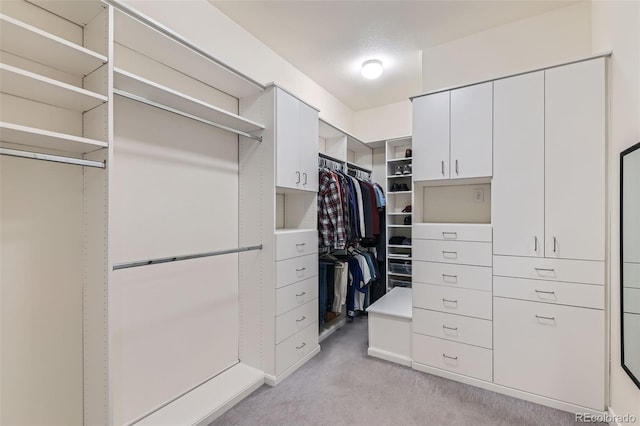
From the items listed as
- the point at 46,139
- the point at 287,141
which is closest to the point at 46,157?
the point at 46,139

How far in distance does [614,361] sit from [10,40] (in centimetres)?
358

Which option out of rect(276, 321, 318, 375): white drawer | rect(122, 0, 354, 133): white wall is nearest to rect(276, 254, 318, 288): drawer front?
rect(276, 321, 318, 375): white drawer

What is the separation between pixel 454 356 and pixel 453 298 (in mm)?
464

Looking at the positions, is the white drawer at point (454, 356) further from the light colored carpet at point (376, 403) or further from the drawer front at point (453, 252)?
the drawer front at point (453, 252)

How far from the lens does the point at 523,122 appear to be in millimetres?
2111

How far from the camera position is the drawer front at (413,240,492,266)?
2230mm

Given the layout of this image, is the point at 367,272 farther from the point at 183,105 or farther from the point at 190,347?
the point at 183,105

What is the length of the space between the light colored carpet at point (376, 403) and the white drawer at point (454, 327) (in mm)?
344

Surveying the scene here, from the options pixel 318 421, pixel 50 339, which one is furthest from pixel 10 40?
pixel 318 421

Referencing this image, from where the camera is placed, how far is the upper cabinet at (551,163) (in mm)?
1897

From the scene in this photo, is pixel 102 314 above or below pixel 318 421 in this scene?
above

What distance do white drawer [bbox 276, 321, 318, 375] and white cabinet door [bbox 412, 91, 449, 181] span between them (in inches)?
66.8

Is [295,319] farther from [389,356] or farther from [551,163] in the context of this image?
[551,163]

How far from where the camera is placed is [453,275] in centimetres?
234
